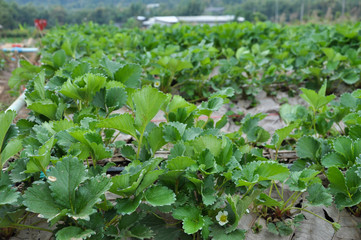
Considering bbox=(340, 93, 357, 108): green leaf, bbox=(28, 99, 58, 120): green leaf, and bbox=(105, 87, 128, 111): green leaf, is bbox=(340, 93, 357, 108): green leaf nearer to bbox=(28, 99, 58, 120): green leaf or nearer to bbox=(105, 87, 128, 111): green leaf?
bbox=(105, 87, 128, 111): green leaf

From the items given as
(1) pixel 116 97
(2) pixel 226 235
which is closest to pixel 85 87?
(1) pixel 116 97

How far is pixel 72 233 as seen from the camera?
2.79 ft

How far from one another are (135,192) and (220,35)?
3.46 metres

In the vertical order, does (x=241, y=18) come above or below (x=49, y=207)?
below

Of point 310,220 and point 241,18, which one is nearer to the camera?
point 310,220

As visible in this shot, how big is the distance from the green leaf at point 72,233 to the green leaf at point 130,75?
753 millimetres

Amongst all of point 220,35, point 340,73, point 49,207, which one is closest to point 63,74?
point 49,207

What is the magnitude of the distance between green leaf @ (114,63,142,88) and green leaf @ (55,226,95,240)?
0.75m

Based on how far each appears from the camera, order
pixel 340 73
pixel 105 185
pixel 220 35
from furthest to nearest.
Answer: pixel 220 35 < pixel 340 73 < pixel 105 185

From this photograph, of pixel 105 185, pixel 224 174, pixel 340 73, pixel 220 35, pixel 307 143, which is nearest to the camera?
pixel 105 185

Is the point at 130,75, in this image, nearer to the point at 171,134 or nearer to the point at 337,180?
the point at 171,134

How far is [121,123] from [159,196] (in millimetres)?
264

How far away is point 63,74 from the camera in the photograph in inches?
62.1

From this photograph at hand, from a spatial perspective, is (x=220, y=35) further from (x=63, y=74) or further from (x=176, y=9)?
(x=176, y=9)
